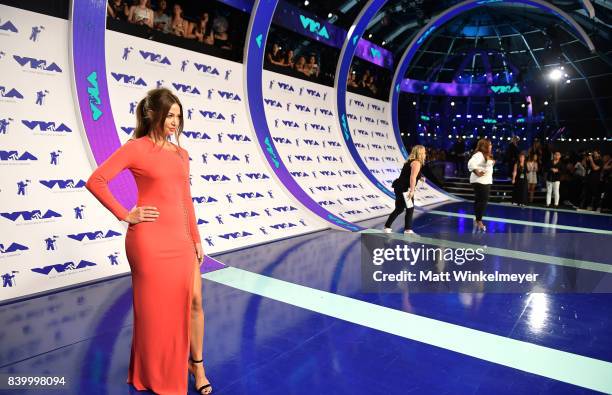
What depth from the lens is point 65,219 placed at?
12.8ft

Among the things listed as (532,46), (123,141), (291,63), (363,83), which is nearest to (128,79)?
(123,141)

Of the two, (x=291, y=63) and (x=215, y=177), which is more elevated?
(x=291, y=63)

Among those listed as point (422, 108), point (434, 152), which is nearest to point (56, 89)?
point (434, 152)

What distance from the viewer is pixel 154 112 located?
6.33 ft

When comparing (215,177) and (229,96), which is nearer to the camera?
(215,177)

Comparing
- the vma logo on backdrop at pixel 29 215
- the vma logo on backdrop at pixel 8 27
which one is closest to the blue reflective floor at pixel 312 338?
the vma logo on backdrop at pixel 29 215

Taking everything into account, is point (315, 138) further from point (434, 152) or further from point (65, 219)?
point (434, 152)

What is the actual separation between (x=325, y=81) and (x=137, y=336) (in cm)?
826

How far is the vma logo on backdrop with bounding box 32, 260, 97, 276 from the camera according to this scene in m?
3.59

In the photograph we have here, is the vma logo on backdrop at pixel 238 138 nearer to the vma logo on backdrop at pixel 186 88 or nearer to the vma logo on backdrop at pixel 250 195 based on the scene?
the vma logo on backdrop at pixel 186 88

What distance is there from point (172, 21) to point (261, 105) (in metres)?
1.96

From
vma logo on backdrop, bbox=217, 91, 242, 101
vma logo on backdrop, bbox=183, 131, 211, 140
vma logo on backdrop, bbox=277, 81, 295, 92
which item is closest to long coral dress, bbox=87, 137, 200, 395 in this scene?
vma logo on backdrop, bbox=183, 131, 211, 140

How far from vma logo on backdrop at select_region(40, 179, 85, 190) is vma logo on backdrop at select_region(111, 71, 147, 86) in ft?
5.13

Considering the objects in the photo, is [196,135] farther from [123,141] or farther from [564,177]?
[564,177]
